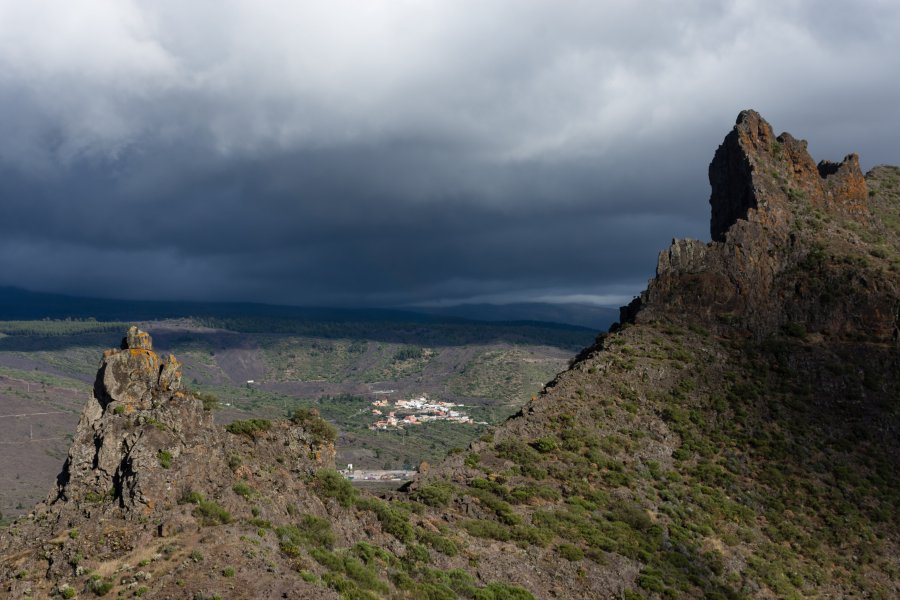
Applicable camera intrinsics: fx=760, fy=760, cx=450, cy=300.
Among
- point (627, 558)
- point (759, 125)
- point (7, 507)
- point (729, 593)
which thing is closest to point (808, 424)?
point (729, 593)

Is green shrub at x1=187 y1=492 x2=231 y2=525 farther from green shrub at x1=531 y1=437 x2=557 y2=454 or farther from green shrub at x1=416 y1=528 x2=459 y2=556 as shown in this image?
green shrub at x1=531 y1=437 x2=557 y2=454

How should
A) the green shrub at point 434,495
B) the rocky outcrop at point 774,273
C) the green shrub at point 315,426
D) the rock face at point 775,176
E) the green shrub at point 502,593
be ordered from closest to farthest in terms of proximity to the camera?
the green shrub at point 502,593 → the green shrub at point 315,426 → the green shrub at point 434,495 → the rocky outcrop at point 774,273 → the rock face at point 775,176

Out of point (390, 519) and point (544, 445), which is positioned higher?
point (544, 445)

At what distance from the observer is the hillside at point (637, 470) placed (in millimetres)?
32344

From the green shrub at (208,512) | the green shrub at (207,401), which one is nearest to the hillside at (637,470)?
the green shrub at (208,512)

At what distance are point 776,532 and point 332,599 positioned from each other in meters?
44.9

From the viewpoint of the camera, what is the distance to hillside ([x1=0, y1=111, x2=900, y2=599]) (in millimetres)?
32344

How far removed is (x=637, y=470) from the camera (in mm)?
64625

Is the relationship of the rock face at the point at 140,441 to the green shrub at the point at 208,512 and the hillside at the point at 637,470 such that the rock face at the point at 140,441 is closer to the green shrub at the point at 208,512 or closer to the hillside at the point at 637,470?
the hillside at the point at 637,470

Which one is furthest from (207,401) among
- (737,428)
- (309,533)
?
(737,428)

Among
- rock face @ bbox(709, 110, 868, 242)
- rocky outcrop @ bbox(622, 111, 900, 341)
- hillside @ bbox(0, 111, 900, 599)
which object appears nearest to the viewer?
hillside @ bbox(0, 111, 900, 599)

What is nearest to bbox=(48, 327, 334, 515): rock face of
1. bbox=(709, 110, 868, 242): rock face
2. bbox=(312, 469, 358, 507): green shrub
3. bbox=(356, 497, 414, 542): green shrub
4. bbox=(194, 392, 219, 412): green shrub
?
bbox=(194, 392, 219, 412): green shrub

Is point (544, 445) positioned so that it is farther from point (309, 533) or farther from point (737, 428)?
point (309, 533)

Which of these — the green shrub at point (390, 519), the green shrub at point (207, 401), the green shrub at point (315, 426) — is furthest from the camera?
the green shrub at point (315, 426)
